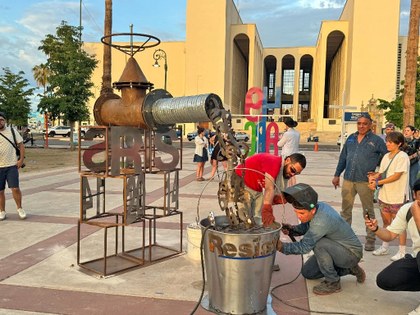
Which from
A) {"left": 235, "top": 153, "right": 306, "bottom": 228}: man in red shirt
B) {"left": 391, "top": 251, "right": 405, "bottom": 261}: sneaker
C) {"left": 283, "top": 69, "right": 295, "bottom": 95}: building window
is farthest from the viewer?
{"left": 283, "top": 69, "right": 295, "bottom": 95}: building window

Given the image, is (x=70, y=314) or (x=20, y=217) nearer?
(x=70, y=314)

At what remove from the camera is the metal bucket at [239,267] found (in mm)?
2975

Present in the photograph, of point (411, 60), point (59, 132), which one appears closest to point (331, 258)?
point (411, 60)

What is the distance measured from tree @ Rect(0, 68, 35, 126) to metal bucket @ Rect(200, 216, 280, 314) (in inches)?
1054

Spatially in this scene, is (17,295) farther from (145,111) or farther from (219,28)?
(219,28)

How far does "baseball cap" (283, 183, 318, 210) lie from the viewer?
3387mm

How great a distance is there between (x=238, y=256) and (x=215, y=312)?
2.11 feet

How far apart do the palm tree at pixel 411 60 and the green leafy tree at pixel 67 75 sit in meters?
16.1

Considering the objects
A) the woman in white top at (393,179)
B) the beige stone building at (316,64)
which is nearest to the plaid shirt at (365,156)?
the woman in white top at (393,179)

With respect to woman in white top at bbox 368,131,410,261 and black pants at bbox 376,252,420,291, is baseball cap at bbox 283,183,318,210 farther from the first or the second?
woman in white top at bbox 368,131,410,261

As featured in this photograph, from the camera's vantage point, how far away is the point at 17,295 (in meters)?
3.59

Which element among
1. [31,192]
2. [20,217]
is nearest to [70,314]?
[20,217]

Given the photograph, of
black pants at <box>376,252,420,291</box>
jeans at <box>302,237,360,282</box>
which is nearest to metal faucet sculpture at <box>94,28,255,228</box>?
jeans at <box>302,237,360,282</box>

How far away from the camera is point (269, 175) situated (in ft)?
13.2
